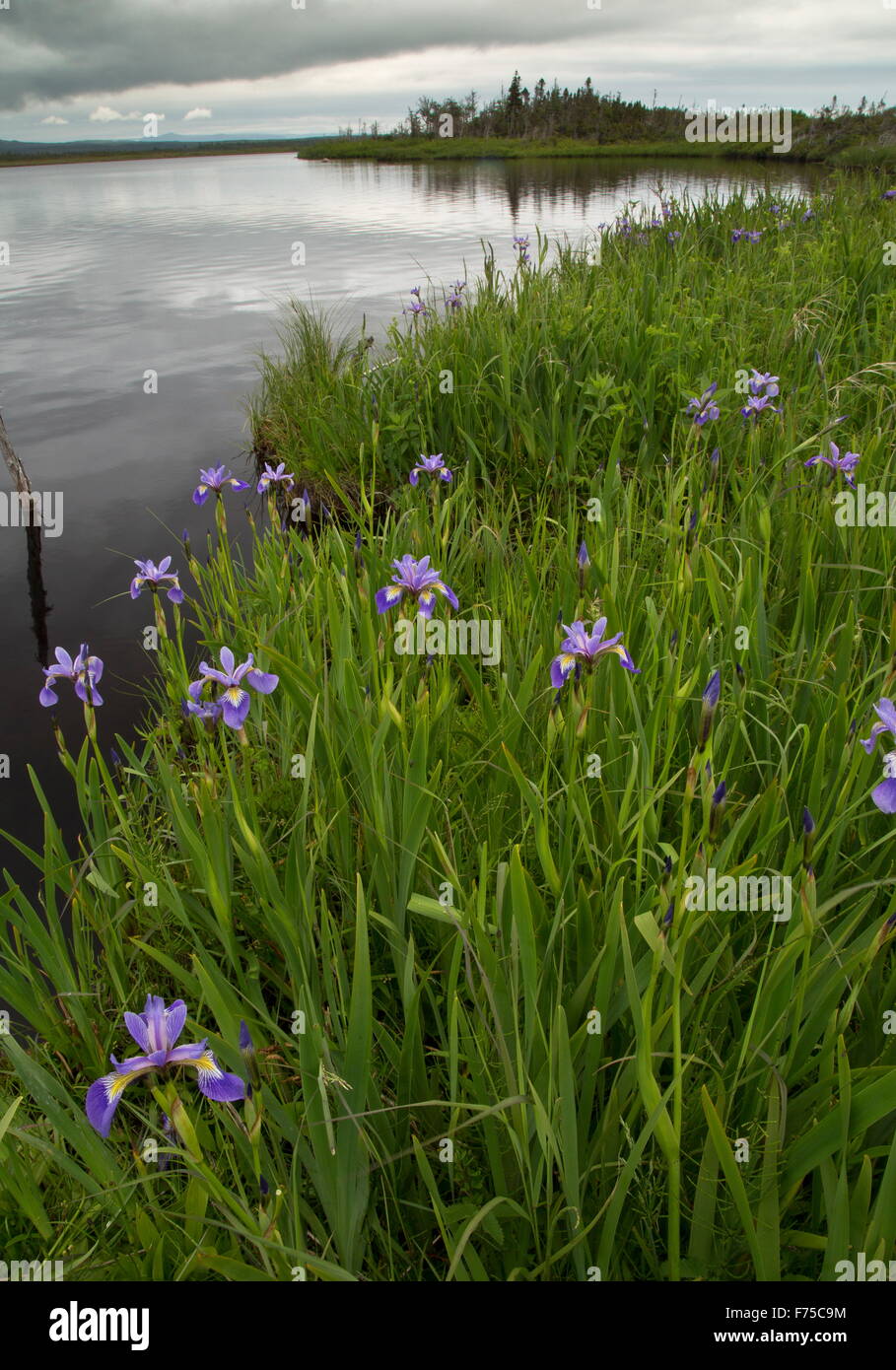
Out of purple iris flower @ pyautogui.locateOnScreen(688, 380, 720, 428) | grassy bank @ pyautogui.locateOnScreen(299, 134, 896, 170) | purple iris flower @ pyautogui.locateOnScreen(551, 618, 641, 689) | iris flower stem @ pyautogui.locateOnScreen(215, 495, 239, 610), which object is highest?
grassy bank @ pyautogui.locateOnScreen(299, 134, 896, 170)

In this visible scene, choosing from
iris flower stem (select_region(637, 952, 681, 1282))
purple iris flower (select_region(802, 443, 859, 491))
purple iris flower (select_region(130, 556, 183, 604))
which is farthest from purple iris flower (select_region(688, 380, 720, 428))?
iris flower stem (select_region(637, 952, 681, 1282))

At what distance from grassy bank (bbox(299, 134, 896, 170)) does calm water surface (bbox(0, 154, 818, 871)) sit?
814 centimetres

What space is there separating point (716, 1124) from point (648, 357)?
5.50m

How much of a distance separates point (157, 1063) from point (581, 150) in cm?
6917

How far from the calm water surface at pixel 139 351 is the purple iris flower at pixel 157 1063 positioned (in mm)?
3099

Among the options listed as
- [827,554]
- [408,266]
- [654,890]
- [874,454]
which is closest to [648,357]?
[874,454]

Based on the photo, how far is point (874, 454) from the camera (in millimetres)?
3979

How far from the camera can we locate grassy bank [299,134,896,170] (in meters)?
30.5

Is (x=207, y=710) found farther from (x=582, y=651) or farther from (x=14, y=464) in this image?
(x=14, y=464)

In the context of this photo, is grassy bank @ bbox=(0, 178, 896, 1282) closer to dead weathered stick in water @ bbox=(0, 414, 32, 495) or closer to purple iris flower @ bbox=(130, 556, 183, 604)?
purple iris flower @ bbox=(130, 556, 183, 604)

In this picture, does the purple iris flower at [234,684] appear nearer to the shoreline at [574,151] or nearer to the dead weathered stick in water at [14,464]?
→ the dead weathered stick in water at [14,464]

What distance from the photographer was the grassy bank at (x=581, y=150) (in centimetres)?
3054
